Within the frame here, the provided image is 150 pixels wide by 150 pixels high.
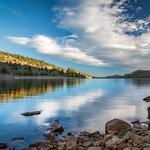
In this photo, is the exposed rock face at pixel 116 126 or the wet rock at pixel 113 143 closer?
the wet rock at pixel 113 143

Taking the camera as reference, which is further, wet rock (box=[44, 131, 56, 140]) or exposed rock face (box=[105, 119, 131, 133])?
exposed rock face (box=[105, 119, 131, 133])

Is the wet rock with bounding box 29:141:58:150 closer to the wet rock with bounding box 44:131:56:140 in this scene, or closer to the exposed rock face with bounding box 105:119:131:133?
the wet rock with bounding box 44:131:56:140

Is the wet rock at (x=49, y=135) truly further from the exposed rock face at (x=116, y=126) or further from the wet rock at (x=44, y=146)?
the exposed rock face at (x=116, y=126)

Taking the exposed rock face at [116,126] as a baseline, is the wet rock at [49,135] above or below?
below

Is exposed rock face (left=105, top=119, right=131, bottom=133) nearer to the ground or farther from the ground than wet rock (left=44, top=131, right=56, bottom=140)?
farther from the ground

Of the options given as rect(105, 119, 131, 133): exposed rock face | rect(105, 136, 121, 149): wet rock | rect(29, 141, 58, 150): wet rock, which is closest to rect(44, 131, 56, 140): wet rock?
rect(29, 141, 58, 150): wet rock

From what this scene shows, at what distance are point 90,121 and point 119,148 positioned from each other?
20.0 meters

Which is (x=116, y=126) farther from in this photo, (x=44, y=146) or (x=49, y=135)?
(x=44, y=146)

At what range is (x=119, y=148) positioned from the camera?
894 inches

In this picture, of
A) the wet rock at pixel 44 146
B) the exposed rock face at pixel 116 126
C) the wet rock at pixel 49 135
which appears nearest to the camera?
the wet rock at pixel 44 146

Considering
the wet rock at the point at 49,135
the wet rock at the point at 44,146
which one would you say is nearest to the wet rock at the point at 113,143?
the wet rock at the point at 44,146

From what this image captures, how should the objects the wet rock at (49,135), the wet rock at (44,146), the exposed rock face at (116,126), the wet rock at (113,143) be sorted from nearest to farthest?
1. the wet rock at (113,143)
2. the wet rock at (44,146)
3. the wet rock at (49,135)
4. the exposed rock face at (116,126)

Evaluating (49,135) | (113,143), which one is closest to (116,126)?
(49,135)

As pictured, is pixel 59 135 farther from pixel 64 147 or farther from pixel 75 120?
pixel 75 120
